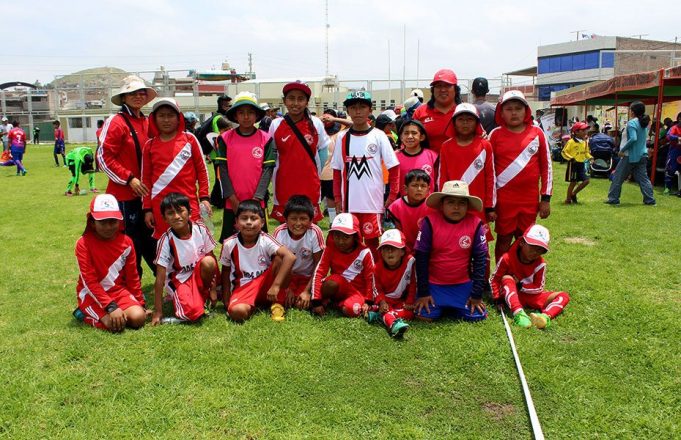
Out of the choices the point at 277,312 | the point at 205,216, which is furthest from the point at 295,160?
the point at 277,312

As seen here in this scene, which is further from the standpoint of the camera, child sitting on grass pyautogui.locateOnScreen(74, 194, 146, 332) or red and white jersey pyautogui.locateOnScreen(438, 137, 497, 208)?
red and white jersey pyautogui.locateOnScreen(438, 137, 497, 208)

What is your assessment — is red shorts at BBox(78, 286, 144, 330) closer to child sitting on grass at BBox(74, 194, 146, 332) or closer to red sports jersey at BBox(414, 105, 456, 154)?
child sitting on grass at BBox(74, 194, 146, 332)

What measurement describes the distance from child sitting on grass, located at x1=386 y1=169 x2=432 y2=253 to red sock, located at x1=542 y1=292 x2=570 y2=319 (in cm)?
129

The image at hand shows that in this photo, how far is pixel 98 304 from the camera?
14.6ft

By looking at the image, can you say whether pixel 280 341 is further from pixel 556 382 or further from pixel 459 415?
pixel 556 382

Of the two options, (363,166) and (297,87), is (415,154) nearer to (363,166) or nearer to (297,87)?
(363,166)

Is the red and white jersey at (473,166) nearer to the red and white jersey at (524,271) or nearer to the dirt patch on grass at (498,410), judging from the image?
the red and white jersey at (524,271)

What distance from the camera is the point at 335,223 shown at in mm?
4699

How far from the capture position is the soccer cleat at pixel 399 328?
412 cm

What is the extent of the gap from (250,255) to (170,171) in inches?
41.4

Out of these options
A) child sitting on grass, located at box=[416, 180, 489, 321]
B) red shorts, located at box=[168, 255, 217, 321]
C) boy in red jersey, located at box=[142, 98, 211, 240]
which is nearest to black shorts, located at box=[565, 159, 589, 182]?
child sitting on grass, located at box=[416, 180, 489, 321]

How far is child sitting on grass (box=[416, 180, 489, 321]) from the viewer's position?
450 cm

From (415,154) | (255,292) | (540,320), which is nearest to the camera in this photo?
(540,320)

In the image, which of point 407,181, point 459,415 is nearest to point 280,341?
point 459,415
